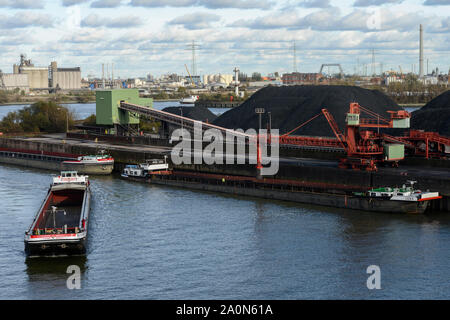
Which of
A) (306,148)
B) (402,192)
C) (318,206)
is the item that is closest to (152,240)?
(318,206)

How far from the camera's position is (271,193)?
165 feet

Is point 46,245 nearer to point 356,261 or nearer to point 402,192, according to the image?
point 356,261

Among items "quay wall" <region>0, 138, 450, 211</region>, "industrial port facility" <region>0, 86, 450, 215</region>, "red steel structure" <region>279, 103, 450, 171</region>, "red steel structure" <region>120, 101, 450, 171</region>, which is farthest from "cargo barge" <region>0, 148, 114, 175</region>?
"red steel structure" <region>279, 103, 450, 171</region>

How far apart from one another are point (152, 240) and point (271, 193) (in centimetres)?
1620

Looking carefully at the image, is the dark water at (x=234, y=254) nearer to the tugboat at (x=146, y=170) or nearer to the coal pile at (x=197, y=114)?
the tugboat at (x=146, y=170)

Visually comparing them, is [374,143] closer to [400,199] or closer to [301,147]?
[400,199]

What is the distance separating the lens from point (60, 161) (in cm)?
7106

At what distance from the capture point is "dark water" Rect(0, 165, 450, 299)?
28109mm

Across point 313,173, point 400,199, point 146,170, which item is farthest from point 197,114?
point 400,199

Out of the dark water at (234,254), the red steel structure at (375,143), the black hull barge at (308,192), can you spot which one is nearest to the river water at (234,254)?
the dark water at (234,254)

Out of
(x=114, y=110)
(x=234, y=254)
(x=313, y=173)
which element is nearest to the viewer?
(x=234, y=254)

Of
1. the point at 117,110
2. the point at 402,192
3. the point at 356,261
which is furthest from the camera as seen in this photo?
the point at 117,110

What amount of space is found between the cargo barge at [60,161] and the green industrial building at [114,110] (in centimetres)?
1020

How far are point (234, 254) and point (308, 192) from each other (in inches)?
631
